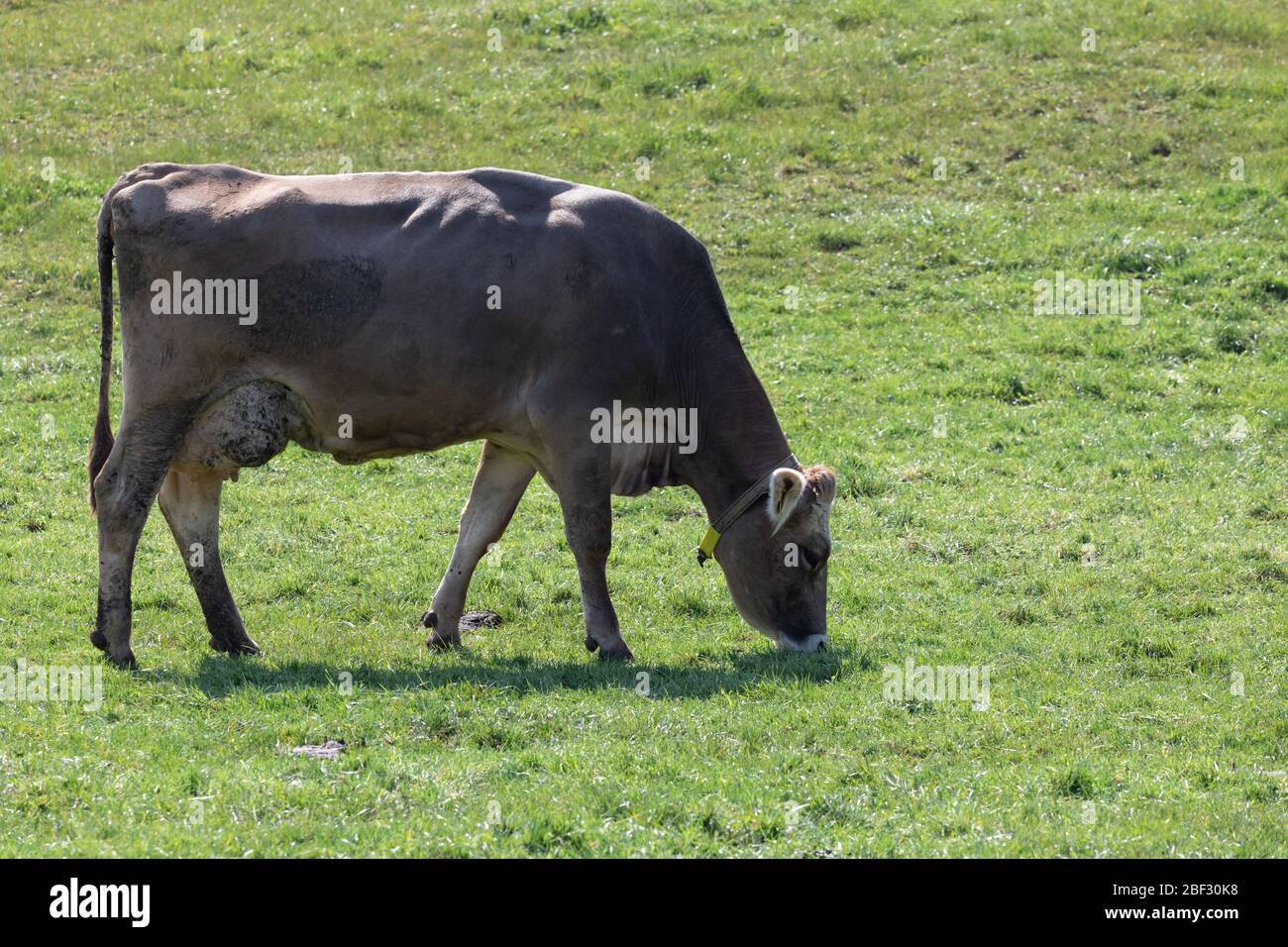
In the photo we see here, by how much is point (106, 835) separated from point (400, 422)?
4.28m

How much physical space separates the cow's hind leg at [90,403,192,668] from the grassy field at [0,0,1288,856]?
559 mm

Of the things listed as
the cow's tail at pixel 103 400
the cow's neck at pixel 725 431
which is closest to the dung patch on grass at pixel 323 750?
the cow's tail at pixel 103 400

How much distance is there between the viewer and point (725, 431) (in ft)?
36.8

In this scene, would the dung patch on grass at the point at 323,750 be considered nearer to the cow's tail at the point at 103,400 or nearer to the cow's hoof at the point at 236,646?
the cow's hoof at the point at 236,646

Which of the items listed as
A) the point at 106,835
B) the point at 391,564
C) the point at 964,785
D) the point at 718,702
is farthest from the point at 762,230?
the point at 106,835

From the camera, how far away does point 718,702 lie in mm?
9469

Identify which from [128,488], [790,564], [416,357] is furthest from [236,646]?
[790,564]

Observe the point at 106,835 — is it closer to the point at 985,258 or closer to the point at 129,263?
the point at 129,263

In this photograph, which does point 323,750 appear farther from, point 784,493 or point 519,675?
point 784,493

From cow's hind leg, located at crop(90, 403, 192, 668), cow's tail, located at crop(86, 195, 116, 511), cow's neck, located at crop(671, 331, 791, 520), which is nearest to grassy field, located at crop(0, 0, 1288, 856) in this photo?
cow's hind leg, located at crop(90, 403, 192, 668)

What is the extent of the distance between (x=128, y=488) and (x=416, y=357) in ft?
7.04

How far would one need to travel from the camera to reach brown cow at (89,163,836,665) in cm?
1049

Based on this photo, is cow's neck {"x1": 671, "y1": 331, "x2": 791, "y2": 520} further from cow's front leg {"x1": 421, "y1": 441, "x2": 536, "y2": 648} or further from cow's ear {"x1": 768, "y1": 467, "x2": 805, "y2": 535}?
cow's front leg {"x1": 421, "y1": 441, "x2": 536, "y2": 648}
